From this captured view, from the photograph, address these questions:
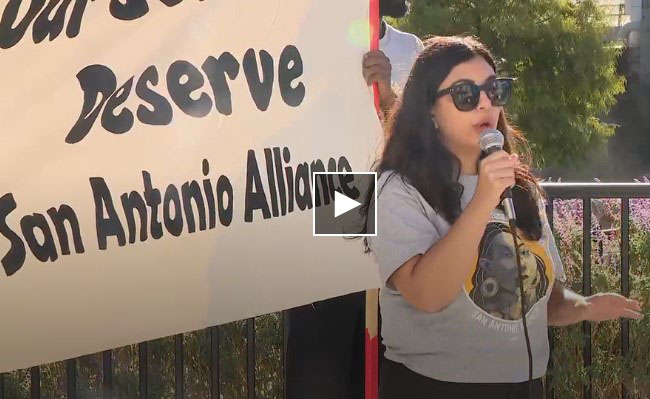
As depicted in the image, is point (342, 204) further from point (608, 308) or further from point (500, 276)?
point (608, 308)

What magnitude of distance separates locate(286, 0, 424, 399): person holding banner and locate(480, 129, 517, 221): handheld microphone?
0.67 m

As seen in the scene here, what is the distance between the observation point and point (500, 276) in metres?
2.65

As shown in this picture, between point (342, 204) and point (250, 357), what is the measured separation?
118 cm

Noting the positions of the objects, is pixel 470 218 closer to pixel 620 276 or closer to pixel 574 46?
pixel 620 276

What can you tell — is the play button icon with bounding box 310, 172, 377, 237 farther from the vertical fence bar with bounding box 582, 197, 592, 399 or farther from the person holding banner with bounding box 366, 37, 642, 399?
the vertical fence bar with bounding box 582, 197, 592, 399

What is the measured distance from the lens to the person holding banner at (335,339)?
3244mm

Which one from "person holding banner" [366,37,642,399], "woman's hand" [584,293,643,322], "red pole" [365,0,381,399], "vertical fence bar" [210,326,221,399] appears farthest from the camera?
"vertical fence bar" [210,326,221,399]

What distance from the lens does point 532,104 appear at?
11766 millimetres

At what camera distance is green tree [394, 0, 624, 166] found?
38.7 ft

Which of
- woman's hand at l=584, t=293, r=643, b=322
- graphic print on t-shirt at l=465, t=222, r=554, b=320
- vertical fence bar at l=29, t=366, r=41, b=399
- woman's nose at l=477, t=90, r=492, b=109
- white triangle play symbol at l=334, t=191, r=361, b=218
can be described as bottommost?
vertical fence bar at l=29, t=366, r=41, b=399

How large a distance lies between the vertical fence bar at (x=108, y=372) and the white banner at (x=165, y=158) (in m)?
1.03

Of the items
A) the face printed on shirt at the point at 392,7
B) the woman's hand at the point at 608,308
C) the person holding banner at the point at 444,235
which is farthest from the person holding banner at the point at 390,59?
the woman's hand at the point at 608,308

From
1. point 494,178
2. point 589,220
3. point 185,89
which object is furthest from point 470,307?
point 589,220

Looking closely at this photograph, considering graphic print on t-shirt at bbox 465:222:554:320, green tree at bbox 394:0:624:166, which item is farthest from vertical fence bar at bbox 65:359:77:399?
green tree at bbox 394:0:624:166
